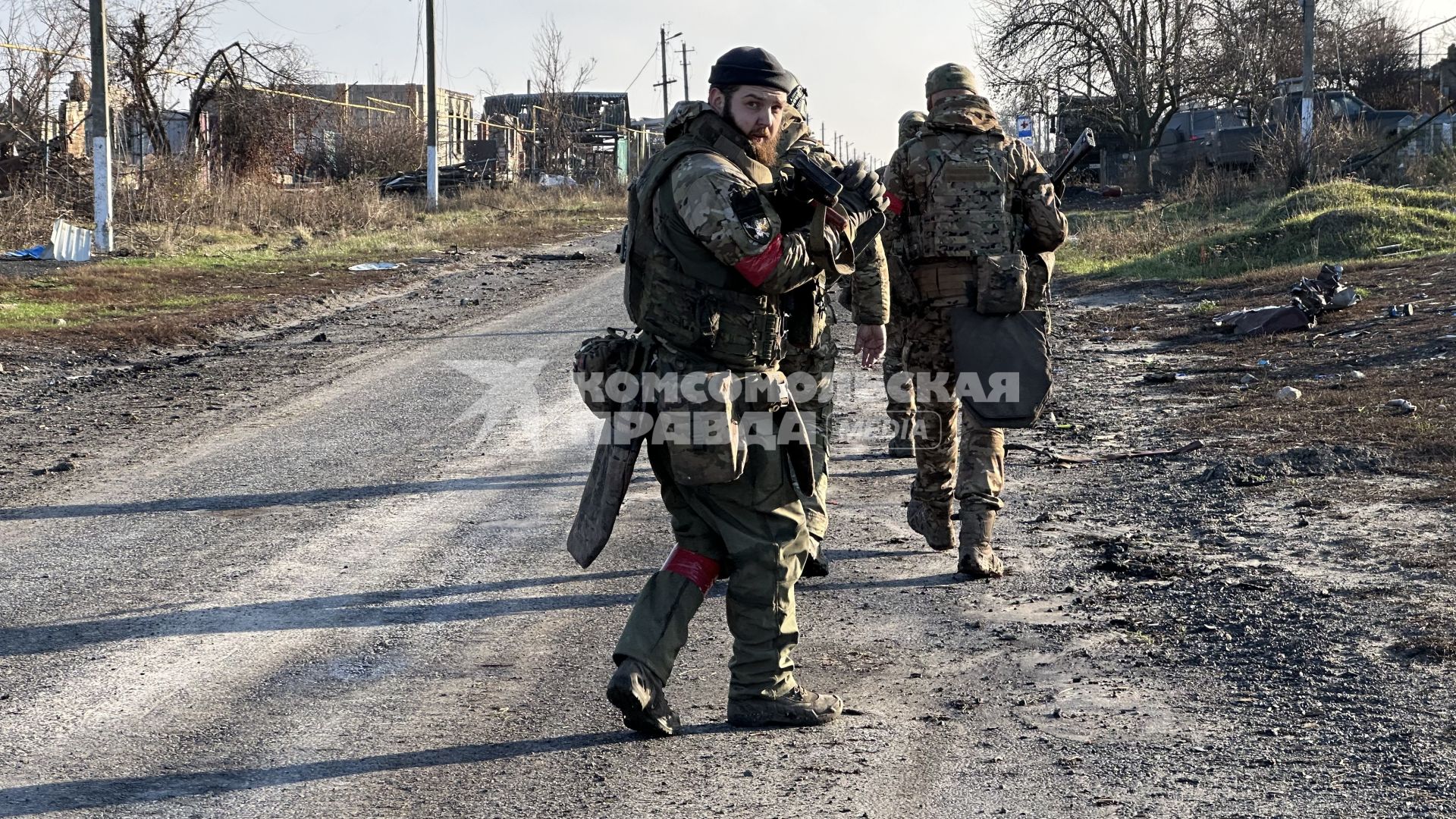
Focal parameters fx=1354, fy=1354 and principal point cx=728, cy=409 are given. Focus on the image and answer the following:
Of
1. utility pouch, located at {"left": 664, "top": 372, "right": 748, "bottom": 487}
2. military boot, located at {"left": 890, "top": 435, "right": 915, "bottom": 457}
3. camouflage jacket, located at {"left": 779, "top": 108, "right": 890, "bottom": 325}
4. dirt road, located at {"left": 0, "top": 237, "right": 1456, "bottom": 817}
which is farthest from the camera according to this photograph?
military boot, located at {"left": 890, "top": 435, "right": 915, "bottom": 457}

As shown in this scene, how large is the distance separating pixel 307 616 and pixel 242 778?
1.28m

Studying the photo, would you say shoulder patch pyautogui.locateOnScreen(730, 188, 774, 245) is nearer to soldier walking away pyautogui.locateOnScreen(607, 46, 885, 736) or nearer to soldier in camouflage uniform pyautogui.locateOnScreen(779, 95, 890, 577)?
soldier walking away pyautogui.locateOnScreen(607, 46, 885, 736)

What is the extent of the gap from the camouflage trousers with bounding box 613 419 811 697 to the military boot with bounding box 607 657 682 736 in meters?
0.05

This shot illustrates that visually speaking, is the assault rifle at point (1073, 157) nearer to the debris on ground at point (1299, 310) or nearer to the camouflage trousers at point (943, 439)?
the camouflage trousers at point (943, 439)

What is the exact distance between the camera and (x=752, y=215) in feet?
10.7

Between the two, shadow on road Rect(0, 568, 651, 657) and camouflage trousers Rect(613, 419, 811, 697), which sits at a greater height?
camouflage trousers Rect(613, 419, 811, 697)

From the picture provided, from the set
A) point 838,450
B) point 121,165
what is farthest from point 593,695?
point 121,165

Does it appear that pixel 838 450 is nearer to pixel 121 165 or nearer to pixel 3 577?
pixel 3 577

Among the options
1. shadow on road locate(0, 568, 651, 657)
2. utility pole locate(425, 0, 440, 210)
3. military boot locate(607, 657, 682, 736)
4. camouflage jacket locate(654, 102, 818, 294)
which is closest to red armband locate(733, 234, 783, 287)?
camouflage jacket locate(654, 102, 818, 294)

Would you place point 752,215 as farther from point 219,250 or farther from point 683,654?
point 219,250

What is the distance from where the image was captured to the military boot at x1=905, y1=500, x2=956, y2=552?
5.12 metres

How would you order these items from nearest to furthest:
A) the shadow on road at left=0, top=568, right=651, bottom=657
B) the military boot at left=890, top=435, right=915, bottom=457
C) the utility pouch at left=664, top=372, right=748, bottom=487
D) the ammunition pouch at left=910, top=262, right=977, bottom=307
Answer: the utility pouch at left=664, top=372, right=748, bottom=487, the shadow on road at left=0, top=568, right=651, bottom=657, the ammunition pouch at left=910, top=262, right=977, bottom=307, the military boot at left=890, top=435, right=915, bottom=457

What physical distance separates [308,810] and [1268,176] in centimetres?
2428

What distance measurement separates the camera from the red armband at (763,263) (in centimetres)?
327
